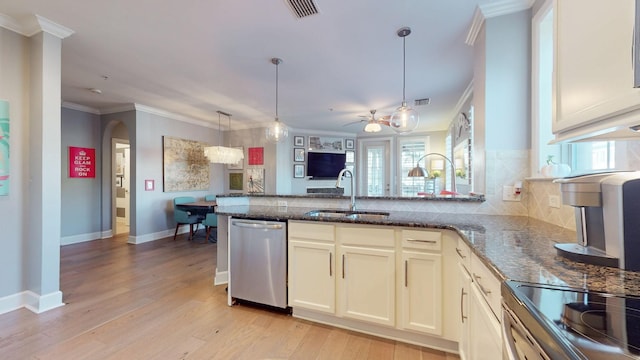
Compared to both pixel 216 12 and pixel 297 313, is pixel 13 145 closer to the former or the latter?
pixel 216 12

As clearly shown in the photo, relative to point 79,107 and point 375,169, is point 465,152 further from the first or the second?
point 79,107

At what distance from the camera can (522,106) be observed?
6.75ft

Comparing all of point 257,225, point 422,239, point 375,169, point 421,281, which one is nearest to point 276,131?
point 257,225

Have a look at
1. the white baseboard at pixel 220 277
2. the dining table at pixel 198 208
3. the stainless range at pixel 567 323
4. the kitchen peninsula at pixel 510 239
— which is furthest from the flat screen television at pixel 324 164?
the stainless range at pixel 567 323

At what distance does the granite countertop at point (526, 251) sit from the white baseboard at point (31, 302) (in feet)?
7.85

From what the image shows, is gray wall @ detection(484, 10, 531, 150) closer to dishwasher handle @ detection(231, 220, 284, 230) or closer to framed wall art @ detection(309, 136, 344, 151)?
dishwasher handle @ detection(231, 220, 284, 230)

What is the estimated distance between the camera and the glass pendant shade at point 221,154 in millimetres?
4906

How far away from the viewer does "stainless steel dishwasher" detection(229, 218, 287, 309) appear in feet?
7.35

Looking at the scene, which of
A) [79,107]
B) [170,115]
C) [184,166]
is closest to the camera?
[79,107]

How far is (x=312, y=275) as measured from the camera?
7.05ft

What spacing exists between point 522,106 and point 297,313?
8.13 ft

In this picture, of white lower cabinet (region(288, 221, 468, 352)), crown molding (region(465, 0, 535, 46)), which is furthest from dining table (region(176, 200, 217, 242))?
crown molding (region(465, 0, 535, 46))

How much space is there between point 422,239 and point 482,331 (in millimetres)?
675

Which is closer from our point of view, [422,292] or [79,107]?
[422,292]
